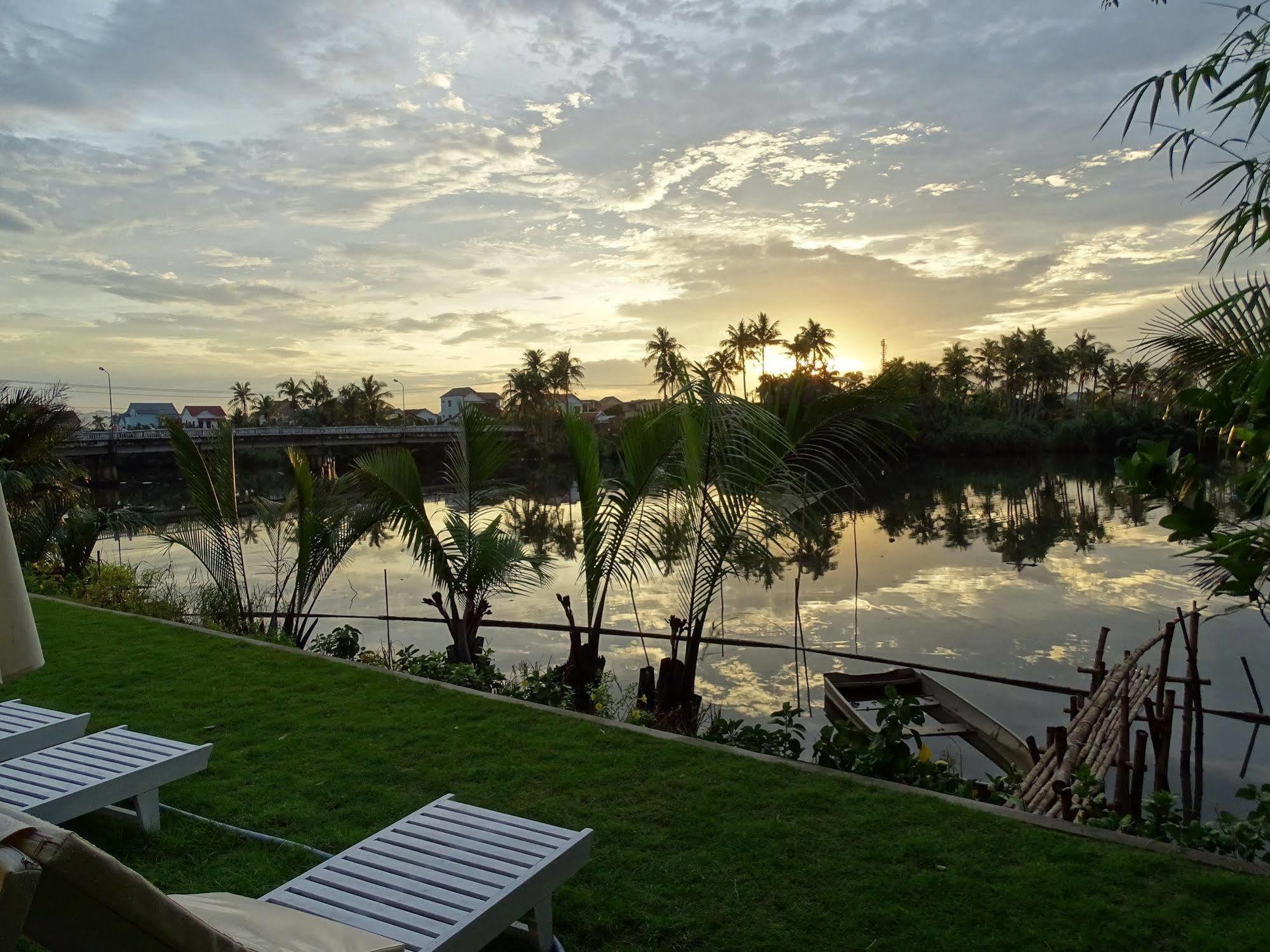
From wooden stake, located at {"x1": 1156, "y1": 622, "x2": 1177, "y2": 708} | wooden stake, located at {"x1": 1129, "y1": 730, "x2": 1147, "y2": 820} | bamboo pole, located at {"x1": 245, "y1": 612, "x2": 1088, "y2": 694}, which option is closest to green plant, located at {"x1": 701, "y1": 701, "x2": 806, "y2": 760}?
bamboo pole, located at {"x1": 245, "y1": 612, "x2": 1088, "y2": 694}

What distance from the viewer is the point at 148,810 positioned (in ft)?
12.1

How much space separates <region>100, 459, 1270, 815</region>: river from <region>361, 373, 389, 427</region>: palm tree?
58.0 m

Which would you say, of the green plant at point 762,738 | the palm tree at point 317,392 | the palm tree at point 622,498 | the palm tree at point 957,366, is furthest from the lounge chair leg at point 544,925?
the palm tree at point 317,392

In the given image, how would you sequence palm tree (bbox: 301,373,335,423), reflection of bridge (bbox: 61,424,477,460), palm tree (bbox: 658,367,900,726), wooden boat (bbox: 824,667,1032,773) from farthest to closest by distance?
palm tree (bbox: 301,373,335,423)
reflection of bridge (bbox: 61,424,477,460)
wooden boat (bbox: 824,667,1032,773)
palm tree (bbox: 658,367,900,726)

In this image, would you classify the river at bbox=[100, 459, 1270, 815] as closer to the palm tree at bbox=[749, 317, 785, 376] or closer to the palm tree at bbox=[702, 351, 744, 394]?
the palm tree at bbox=[702, 351, 744, 394]

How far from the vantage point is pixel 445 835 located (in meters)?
2.92

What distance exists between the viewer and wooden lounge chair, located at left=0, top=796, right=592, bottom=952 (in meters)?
1.18

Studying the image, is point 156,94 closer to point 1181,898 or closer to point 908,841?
point 908,841

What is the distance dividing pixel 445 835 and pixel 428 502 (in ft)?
Answer: 92.4

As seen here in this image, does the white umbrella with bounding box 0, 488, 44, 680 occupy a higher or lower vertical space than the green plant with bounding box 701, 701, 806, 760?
higher

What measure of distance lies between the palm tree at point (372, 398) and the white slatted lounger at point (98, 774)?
243ft

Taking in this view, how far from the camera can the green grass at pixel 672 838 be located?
2947mm

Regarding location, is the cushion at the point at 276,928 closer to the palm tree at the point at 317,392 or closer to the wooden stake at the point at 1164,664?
the wooden stake at the point at 1164,664

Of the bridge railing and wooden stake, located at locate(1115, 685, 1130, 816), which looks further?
the bridge railing
